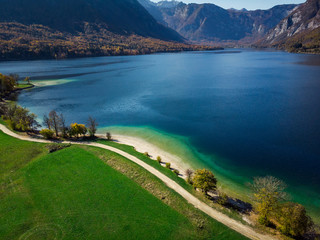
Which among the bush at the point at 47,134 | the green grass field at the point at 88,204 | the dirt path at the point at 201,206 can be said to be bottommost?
the green grass field at the point at 88,204

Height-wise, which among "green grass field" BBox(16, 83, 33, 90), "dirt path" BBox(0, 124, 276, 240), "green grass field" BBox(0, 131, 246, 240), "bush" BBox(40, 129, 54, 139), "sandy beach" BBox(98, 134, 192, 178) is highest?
"green grass field" BBox(16, 83, 33, 90)

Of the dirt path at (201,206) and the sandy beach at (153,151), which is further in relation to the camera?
the sandy beach at (153,151)

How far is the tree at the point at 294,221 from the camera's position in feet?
78.5

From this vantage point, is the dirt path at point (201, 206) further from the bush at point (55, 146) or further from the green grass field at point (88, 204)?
the bush at point (55, 146)

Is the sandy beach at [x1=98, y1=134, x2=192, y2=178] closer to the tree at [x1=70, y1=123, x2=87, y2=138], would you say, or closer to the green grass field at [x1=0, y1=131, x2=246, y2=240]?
the tree at [x1=70, y1=123, x2=87, y2=138]

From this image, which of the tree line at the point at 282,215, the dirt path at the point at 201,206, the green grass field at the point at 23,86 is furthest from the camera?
the green grass field at the point at 23,86

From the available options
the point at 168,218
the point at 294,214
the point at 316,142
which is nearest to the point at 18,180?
the point at 168,218

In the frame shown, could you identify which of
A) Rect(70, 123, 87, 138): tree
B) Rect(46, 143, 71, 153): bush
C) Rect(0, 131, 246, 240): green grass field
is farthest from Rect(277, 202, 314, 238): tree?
Rect(70, 123, 87, 138): tree

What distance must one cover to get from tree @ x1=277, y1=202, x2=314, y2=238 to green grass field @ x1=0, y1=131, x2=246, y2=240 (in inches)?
222

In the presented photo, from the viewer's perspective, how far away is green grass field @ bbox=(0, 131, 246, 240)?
26.2 metres

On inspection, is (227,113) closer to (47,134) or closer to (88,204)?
(88,204)

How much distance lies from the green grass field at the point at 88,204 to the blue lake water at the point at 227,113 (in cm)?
1602

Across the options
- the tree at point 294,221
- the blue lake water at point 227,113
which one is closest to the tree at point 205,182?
the blue lake water at point 227,113

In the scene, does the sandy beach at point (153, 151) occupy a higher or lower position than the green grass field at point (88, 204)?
lower
